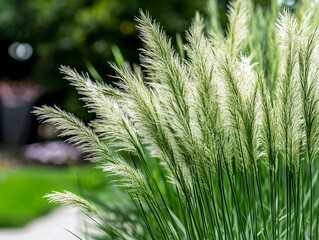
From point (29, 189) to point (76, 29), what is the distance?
4.75 m

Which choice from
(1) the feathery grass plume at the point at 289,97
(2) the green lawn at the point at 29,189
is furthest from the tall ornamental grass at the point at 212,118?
(2) the green lawn at the point at 29,189

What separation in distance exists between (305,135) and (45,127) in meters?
12.6

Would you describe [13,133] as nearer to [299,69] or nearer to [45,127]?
[45,127]

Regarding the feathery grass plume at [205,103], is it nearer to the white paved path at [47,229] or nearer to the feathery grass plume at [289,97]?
the feathery grass plume at [289,97]

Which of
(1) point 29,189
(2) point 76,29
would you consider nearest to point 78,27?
(2) point 76,29

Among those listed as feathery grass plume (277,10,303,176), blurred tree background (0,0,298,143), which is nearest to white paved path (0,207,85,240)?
feathery grass plume (277,10,303,176)

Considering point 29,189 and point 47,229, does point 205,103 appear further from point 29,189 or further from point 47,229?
point 29,189

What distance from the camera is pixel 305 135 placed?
1550 millimetres

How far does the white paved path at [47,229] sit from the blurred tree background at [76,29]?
13.8 ft

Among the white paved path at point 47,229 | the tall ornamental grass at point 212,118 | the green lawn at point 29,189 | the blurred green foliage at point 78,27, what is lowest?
the tall ornamental grass at point 212,118

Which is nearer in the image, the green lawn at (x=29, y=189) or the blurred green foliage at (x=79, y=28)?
the green lawn at (x=29, y=189)

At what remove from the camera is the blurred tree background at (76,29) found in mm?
11281

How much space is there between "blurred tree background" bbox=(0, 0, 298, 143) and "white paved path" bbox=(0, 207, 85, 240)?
4.20m

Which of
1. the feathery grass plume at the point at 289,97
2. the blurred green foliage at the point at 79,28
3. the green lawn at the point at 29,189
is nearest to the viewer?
the feathery grass plume at the point at 289,97
